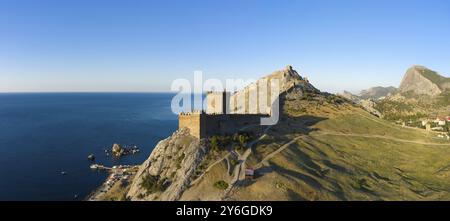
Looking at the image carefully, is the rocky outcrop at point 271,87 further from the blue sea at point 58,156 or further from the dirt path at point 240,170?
the dirt path at point 240,170

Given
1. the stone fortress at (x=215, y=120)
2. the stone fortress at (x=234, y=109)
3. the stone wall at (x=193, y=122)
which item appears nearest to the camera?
the stone wall at (x=193, y=122)

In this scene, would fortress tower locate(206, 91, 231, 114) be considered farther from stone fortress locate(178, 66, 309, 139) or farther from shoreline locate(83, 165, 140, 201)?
shoreline locate(83, 165, 140, 201)

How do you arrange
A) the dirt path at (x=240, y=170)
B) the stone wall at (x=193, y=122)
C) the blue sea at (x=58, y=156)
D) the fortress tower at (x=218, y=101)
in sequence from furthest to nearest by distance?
1. the blue sea at (x=58, y=156)
2. the fortress tower at (x=218, y=101)
3. the stone wall at (x=193, y=122)
4. the dirt path at (x=240, y=170)

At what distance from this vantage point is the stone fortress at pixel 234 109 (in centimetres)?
7275

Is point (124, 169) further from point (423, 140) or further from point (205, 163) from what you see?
point (423, 140)

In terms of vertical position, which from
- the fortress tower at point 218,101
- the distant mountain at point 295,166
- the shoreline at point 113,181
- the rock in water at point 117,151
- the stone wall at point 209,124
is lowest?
the shoreline at point 113,181

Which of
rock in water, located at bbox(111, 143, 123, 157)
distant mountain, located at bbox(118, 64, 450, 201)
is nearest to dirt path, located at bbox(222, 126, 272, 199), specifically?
distant mountain, located at bbox(118, 64, 450, 201)

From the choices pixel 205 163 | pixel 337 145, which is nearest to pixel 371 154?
pixel 337 145

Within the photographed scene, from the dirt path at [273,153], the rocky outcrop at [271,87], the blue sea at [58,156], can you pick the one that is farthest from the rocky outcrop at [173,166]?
the rocky outcrop at [271,87]

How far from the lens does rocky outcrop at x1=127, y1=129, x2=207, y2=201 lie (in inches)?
2367

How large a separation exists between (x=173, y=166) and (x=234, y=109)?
67.1 metres

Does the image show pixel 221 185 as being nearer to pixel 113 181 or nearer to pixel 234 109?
pixel 113 181

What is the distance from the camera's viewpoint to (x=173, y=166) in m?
67.5

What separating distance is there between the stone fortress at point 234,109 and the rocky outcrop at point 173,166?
9.76 ft
